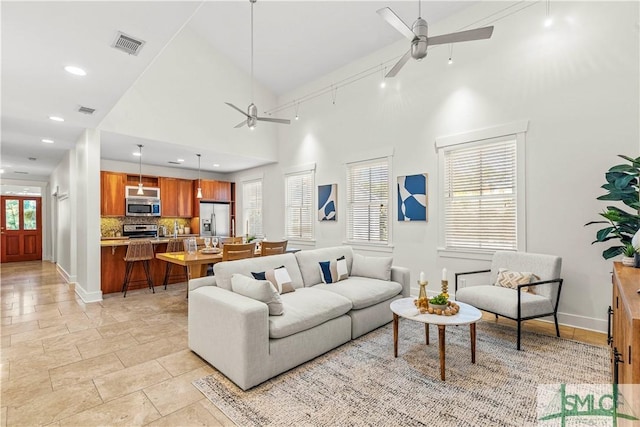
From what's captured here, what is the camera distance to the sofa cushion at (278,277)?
331 centimetres

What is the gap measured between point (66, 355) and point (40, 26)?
117 inches

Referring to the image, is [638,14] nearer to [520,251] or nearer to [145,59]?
[520,251]

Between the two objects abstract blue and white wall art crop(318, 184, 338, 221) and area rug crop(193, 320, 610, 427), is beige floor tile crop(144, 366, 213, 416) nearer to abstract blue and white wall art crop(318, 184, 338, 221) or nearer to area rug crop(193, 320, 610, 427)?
area rug crop(193, 320, 610, 427)

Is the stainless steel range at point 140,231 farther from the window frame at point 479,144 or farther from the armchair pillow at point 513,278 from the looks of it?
the armchair pillow at point 513,278

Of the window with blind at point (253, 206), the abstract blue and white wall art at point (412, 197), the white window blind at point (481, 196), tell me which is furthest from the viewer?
the window with blind at point (253, 206)

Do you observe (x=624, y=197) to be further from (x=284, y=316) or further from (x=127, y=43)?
(x=127, y=43)

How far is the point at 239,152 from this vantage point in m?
6.85

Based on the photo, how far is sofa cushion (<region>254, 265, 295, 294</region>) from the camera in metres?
3.31

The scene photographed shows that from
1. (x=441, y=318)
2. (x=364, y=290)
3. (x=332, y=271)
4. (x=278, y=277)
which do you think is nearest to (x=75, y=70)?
(x=278, y=277)

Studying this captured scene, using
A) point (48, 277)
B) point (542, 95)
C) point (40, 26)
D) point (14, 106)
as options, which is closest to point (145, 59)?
point (40, 26)

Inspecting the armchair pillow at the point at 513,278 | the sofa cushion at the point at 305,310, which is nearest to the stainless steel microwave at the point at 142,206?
the sofa cushion at the point at 305,310

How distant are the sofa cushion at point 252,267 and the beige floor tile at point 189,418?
3.74ft

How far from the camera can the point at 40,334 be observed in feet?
11.8

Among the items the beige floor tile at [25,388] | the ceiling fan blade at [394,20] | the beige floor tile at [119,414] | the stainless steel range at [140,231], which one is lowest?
the beige floor tile at [25,388]
